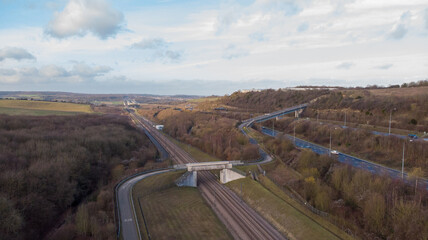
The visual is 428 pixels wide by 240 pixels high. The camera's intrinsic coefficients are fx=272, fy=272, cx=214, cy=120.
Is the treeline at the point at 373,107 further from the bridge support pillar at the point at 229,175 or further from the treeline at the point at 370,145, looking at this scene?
the bridge support pillar at the point at 229,175

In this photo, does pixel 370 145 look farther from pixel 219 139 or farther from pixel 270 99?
pixel 270 99

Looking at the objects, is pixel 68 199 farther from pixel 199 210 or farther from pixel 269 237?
pixel 269 237

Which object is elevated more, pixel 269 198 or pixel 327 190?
pixel 327 190

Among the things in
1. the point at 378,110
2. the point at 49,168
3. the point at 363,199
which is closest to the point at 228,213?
the point at 363,199

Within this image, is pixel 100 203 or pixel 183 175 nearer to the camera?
pixel 100 203

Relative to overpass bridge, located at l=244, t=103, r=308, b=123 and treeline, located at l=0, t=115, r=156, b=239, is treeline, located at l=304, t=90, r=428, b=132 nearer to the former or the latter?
overpass bridge, located at l=244, t=103, r=308, b=123

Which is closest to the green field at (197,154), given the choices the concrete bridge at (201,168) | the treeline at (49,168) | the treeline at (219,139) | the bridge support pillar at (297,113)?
the treeline at (219,139)

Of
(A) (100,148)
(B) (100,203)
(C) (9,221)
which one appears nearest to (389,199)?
(B) (100,203)

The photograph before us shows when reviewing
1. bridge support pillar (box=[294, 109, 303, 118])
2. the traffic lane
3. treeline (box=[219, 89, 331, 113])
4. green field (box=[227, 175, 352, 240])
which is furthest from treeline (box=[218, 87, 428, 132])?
the traffic lane
